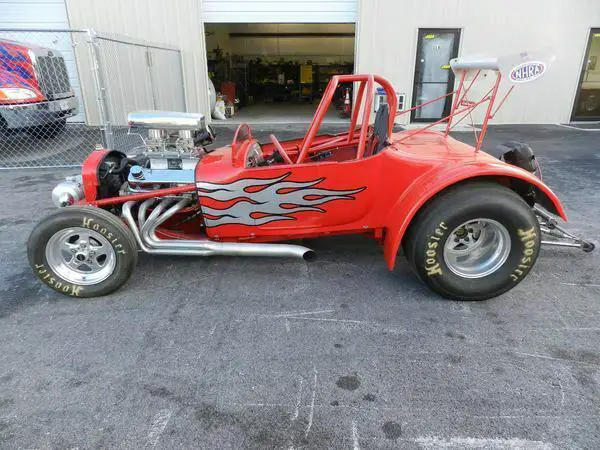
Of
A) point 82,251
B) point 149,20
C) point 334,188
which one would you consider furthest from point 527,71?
point 149,20

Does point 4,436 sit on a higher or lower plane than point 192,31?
lower

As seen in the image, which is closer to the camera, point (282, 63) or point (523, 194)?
point (523, 194)

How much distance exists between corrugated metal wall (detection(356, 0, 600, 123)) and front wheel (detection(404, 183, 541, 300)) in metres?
8.71

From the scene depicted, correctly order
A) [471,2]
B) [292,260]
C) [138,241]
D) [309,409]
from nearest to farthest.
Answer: [309,409], [138,241], [292,260], [471,2]

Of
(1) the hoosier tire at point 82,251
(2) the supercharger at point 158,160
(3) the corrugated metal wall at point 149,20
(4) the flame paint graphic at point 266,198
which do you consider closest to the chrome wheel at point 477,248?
(4) the flame paint graphic at point 266,198

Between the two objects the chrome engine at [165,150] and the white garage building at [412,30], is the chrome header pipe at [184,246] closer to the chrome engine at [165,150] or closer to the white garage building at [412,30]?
the chrome engine at [165,150]

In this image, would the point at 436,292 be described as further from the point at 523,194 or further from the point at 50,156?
the point at 50,156

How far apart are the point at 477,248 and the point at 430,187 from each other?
27.6 inches

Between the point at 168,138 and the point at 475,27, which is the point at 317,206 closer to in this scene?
the point at 168,138

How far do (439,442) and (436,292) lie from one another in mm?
1291

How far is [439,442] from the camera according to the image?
1.99 metres

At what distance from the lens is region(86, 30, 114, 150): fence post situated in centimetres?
616

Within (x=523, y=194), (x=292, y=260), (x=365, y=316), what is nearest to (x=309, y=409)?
(x=365, y=316)

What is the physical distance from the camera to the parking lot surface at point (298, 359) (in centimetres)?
207
